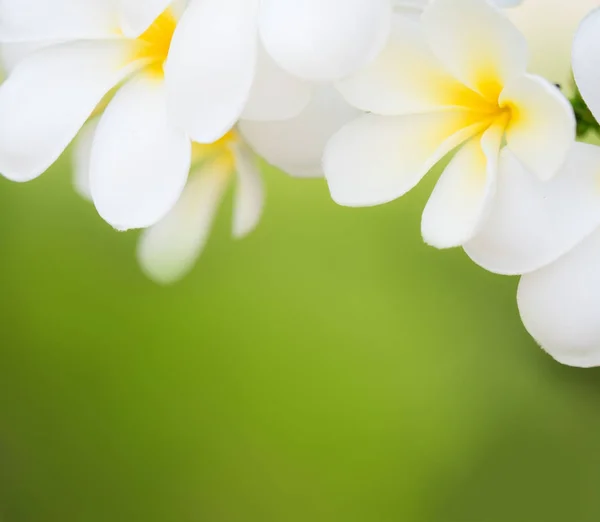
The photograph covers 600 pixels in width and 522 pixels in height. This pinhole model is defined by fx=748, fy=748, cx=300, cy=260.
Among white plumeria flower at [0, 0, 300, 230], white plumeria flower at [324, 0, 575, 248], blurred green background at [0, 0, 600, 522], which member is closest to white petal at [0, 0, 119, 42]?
white plumeria flower at [0, 0, 300, 230]

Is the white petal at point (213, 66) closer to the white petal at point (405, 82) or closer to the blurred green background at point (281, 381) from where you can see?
the white petal at point (405, 82)

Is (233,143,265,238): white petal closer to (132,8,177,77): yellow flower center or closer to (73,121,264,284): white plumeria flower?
(73,121,264,284): white plumeria flower

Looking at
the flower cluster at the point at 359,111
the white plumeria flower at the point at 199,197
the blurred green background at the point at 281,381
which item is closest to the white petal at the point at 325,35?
the flower cluster at the point at 359,111

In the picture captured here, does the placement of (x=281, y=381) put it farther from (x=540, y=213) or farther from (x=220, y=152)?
(x=540, y=213)

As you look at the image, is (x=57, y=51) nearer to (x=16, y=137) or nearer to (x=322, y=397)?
(x=16, y=137)

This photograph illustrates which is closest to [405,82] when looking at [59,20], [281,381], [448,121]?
[448,121]

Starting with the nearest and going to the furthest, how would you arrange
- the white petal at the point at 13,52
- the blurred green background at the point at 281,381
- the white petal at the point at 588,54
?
the white petal at the point at 588,54 → the white petal at the point at 13,52 → the blurred green background at the point at 281,381

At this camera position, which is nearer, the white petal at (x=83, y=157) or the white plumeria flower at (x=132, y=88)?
the white plumeria flower at (x=132, y=88)
